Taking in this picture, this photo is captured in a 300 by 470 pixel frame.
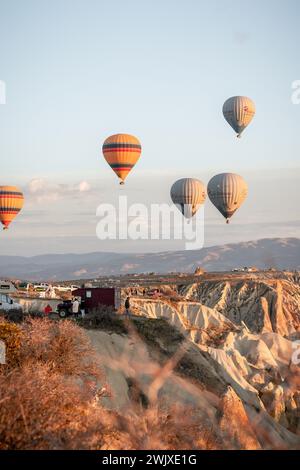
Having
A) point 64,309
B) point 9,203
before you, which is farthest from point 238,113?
point 64,309

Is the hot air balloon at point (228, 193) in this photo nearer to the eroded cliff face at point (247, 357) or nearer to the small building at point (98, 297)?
the eroded cliff face at point (247, 357)

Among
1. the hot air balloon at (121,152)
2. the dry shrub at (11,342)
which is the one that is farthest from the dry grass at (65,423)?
the hot air balloon at (121,152)

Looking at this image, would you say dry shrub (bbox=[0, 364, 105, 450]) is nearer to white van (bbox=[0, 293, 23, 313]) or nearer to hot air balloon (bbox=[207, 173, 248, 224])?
white van (bbox=[0, 293, 23, 313])

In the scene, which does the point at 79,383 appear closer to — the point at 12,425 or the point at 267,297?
the point at 12,425

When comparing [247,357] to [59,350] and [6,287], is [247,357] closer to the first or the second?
[6,287]

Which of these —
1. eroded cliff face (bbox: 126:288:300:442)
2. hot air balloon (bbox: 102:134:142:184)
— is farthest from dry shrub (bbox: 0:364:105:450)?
hot air balloon (bbox: 102:134:142:184)
